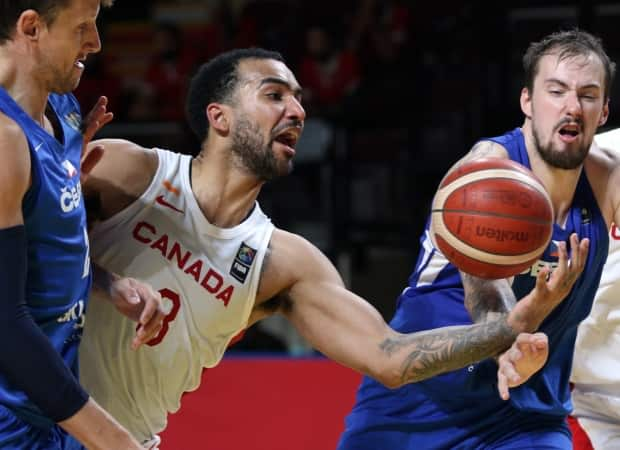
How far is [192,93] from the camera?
3.62 m

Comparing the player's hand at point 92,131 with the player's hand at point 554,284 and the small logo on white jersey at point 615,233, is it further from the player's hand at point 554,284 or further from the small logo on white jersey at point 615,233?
the small logo on white jersey at point 615,233

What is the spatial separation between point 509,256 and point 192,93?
1245mm

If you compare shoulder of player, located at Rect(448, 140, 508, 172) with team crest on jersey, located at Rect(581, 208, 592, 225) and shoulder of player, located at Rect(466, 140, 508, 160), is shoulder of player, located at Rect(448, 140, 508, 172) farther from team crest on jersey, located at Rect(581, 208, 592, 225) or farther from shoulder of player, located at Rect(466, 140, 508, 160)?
team crest on jersey, located at Rect(581, 208, 592, 225)

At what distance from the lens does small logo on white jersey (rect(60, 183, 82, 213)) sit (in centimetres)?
242

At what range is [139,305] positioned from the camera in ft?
8.77

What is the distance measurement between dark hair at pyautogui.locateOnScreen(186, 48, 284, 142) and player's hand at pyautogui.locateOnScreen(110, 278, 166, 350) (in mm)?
876

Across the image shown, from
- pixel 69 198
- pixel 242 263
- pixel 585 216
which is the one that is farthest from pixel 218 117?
pixel 585 216

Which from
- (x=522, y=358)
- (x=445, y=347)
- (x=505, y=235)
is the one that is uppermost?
(x=505, y=235)

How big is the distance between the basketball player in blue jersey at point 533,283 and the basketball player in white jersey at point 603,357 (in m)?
0.47

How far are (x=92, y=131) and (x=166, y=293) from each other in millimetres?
573

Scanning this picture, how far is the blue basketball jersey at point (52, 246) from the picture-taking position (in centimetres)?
235

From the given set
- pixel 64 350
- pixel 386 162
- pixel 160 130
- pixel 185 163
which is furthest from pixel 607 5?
pixel 64 350

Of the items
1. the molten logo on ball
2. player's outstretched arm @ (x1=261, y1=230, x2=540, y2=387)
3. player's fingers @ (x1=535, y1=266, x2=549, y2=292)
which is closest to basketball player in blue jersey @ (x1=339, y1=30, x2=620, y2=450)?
player's outstretched arm @ (x1=261, y1=230, x2=540, y2=387)

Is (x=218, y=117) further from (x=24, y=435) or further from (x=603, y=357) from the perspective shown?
(x=603, y=357)
